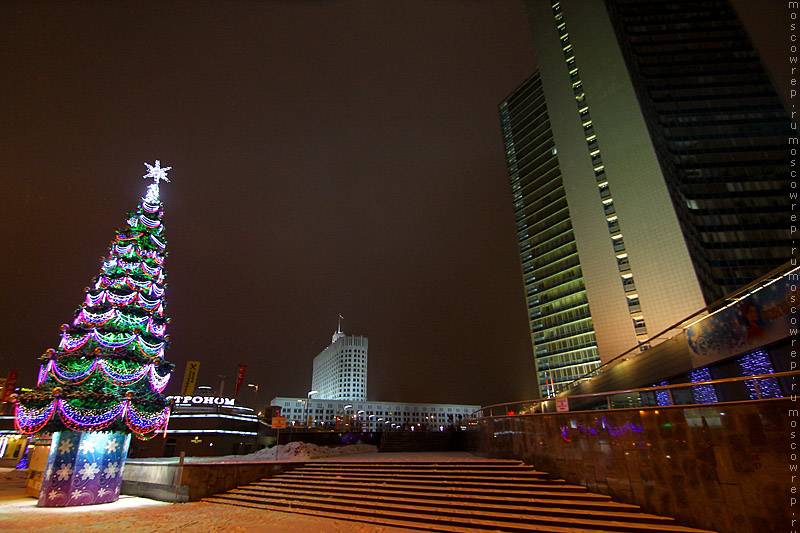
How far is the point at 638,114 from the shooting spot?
55.6 m

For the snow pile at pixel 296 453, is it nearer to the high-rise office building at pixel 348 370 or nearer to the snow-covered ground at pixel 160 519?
the snow-covered ground at pixel 160 519

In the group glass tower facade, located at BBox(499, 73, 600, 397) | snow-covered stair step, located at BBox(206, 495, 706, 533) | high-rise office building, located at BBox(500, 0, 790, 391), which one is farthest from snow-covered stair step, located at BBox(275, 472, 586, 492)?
glass tower facade, located at BBox(499, 73, 600, 397)

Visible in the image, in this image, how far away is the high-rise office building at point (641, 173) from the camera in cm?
5103

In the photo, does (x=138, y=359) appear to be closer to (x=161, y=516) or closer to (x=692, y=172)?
(x=161, y=516)

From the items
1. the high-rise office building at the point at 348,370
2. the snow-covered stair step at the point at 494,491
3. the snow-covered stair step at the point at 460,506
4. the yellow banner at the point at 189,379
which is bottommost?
the snow-covered stair step at the point at 460,506

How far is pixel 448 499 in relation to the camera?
1130cm

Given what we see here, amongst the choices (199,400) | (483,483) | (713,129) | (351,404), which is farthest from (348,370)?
(483,483)

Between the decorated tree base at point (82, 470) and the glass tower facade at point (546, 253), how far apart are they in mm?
64035

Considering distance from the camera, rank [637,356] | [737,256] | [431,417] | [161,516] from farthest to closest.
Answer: [431,417] < [737,256] < [637,356] < [161,516]

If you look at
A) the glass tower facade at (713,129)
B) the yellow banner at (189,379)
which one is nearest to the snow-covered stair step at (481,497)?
the yellow banner at (189,379)

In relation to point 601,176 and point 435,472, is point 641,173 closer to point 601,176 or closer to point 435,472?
point 601,176

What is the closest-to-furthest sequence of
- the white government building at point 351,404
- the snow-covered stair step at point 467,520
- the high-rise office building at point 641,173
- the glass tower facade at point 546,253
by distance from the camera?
1. the snow-covered stair step at point 467,520
2. the high-rise office building at point 641,173
3. the glass tower facade at point 546,253
4. the white government building at point 351,404

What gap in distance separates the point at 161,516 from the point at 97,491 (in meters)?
5.71

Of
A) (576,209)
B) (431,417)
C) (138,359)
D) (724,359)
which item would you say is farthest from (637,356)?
(431,417)
